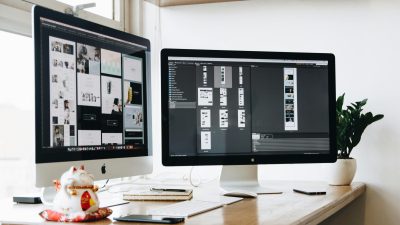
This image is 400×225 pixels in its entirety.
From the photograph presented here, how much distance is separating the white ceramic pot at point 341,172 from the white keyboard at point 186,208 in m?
0.72

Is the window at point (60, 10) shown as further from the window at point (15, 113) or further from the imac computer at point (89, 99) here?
the imac computer at point (89, 99)

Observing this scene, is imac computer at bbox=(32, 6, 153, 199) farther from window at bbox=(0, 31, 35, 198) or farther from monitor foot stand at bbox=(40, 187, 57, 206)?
window at bbox=(0, 31, 35, 198)

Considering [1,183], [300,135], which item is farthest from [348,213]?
[1,183]

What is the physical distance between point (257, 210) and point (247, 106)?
1.70 ft

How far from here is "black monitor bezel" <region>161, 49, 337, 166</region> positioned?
1.81 metres

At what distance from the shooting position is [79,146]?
5.11 ft

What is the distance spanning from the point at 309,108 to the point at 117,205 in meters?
0.77

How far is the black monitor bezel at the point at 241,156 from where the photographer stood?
5.94 ft

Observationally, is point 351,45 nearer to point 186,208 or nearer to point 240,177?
point 240,177

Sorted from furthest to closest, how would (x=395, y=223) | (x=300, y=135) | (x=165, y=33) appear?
(x=165, y=33), (x=395, y=223), (x=300, y=135)

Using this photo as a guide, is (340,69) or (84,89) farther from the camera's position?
(340,69)

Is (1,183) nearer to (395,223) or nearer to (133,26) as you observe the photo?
(133,26)

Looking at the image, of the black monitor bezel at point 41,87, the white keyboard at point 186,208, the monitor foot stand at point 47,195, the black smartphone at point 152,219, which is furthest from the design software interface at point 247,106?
the black smartphone at point 152,219

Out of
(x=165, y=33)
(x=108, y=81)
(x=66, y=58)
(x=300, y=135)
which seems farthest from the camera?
(x=165, y=33)
